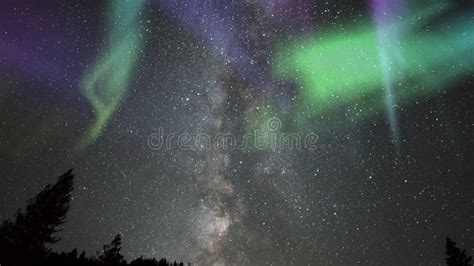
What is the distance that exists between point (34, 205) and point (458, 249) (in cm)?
3218

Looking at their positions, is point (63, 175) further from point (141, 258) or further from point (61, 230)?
point (141, 258)

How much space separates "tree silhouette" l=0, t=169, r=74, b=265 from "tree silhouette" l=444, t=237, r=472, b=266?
1152 inches

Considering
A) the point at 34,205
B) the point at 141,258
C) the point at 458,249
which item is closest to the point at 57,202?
the point at 34,205

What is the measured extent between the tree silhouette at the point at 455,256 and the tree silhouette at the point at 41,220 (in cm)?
2926

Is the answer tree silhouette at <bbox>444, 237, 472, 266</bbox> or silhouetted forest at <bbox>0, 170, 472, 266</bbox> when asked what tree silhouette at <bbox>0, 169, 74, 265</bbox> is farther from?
tree silhouette at <bbox>444, 237, 472, 266</bbox>

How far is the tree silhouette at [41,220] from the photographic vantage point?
990 inches

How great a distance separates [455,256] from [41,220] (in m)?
31.1

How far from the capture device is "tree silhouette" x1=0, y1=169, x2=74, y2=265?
25.1 meters

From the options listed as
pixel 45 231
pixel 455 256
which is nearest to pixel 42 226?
pixel 45 231

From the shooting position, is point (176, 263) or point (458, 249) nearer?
point (176, 263)

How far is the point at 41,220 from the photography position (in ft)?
86.0

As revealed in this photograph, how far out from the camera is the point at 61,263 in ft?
60.4

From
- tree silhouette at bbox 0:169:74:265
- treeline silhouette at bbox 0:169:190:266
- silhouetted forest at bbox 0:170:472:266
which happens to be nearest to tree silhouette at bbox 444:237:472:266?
silhouetted forest at bbox 0:170:472:266

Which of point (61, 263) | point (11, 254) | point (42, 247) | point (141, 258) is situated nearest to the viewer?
point (61, 263)
